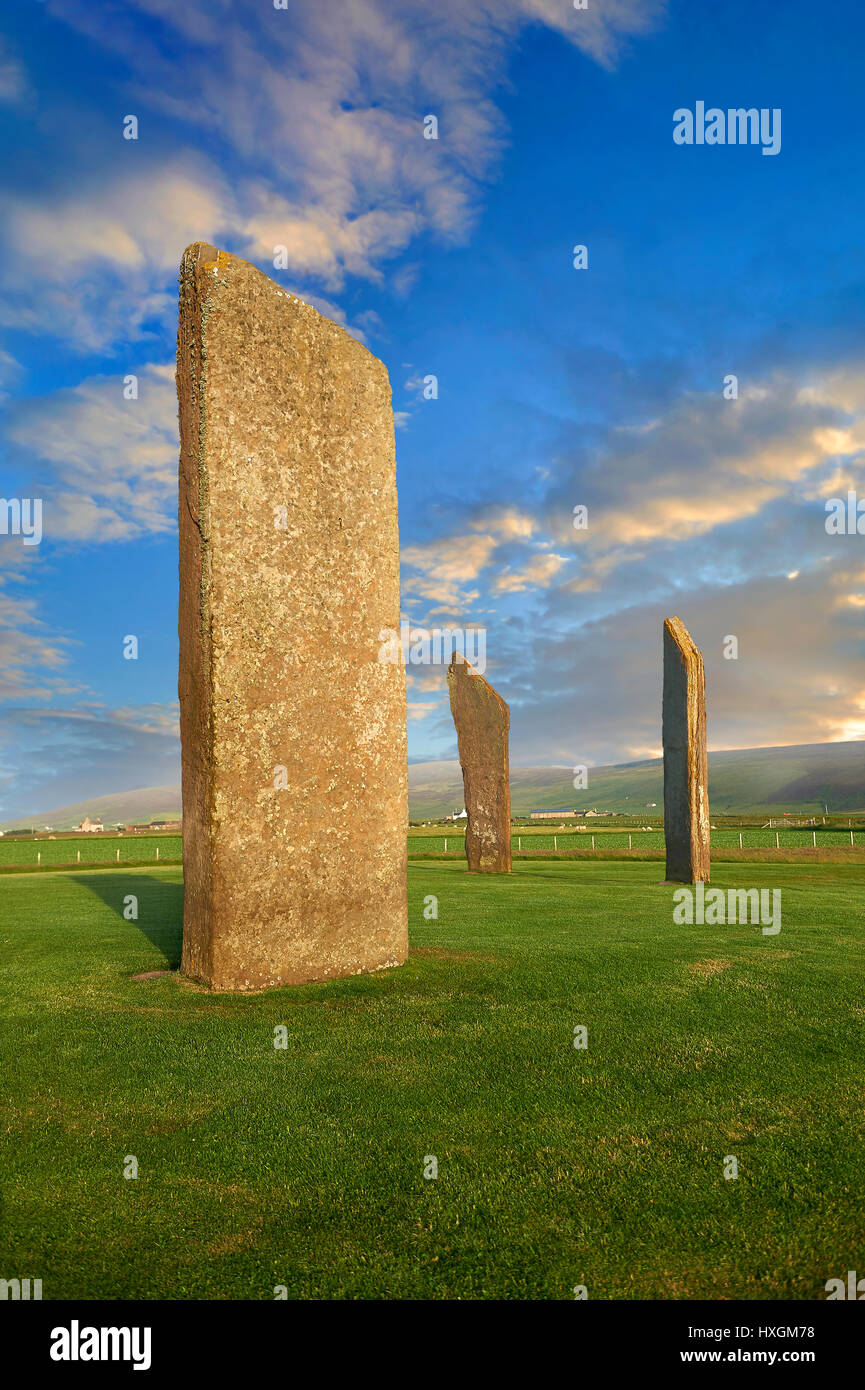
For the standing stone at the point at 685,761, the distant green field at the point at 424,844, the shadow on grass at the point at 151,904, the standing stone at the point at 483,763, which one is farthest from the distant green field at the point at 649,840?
the shadow on grass at the point at 151,904

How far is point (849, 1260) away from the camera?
8.82 ft

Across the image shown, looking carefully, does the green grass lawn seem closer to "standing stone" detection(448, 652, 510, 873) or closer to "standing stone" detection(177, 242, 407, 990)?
"standing stone" detection(177, 242, 407, 990)

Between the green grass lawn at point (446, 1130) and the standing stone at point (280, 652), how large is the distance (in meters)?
0.64

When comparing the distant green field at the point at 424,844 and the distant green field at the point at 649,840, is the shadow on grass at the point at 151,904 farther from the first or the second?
the distant green field at the point at 649,840

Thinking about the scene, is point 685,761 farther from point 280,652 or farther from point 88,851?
point 88,851

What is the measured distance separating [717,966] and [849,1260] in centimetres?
458

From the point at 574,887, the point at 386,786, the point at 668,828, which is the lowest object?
the point at 574,887

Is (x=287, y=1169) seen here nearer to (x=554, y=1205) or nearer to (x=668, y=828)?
(x=554, y=1205)

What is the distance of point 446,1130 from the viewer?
376 cm

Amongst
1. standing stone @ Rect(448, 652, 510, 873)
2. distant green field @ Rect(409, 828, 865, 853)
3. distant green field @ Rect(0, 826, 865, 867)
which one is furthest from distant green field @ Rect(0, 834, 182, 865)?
standing stone @ Rect(448, 652, 510, 873)

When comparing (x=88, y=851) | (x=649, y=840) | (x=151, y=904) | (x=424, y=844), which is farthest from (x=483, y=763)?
(x=88, y=851)

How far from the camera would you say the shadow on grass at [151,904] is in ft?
28.1

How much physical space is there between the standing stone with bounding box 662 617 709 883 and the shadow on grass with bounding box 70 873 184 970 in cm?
940

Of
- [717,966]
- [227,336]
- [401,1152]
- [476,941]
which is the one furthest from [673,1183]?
[227,336]
